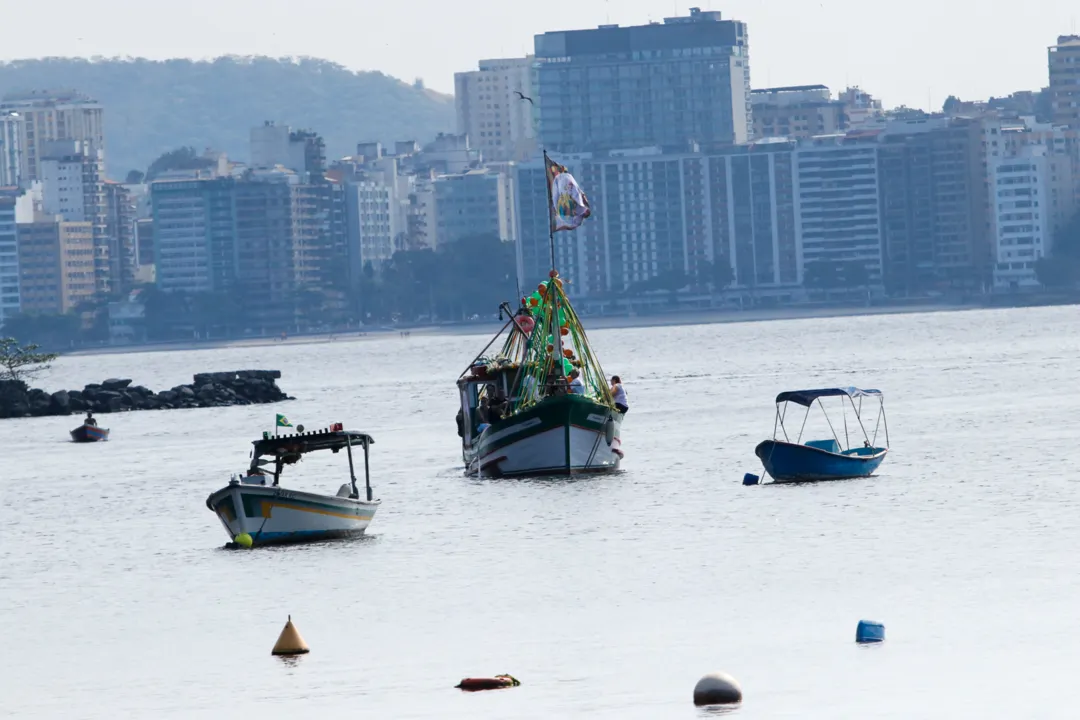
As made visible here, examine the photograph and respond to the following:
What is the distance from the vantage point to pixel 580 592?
132ft

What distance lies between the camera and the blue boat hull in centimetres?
5900

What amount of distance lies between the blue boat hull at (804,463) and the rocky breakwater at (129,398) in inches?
3315

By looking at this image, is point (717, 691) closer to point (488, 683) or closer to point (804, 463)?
point (488, 683)

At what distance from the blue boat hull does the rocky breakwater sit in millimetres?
84195

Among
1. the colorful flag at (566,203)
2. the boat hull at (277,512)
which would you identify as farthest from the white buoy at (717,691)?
the colorful flag at (566,203)

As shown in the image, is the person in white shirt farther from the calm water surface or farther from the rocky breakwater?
the rocky breakwater

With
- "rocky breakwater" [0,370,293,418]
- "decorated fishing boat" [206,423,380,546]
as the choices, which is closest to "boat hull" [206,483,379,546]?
"decorated fishing boat" [206,423,380,546]

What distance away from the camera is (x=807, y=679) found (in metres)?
30.1

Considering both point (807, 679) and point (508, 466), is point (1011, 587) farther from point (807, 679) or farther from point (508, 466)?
point (508, 466)

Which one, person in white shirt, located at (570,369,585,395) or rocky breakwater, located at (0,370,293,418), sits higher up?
person in white shirt, located at (570,369,585,395)

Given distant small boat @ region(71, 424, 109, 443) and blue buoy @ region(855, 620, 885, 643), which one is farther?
distant small boat @ region(71, 424, 109, 443)

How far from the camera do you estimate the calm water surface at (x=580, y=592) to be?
3031 cm

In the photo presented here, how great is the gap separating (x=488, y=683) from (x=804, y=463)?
2923 cm

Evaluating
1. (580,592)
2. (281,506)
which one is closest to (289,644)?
(580,592)
